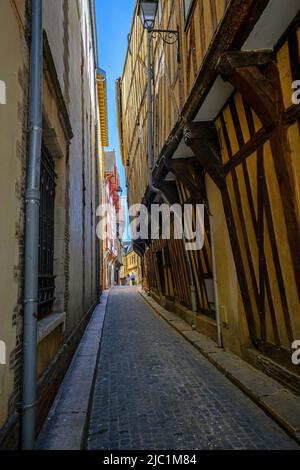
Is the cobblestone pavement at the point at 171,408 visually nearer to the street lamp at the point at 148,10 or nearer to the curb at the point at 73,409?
the curb at the point at 73,409

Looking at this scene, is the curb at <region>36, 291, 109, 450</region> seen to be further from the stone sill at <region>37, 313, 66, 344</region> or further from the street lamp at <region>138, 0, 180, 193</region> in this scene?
the street lamp at <region>138, 0, 180, 193</region>

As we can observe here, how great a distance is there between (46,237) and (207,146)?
99.4 inches

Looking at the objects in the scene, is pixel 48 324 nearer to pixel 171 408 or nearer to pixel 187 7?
pixel 171 408

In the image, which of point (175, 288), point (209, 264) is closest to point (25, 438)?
point (209, 264)

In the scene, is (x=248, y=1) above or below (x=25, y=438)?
above

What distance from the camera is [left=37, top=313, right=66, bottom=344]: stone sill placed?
2998mm

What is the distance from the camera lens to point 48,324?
3.38 meters

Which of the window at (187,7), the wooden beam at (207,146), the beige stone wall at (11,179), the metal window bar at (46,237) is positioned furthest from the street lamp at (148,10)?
the beige stone wall at (11,179)

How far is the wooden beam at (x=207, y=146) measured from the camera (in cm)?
487

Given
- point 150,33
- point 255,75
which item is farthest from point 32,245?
point 150,33

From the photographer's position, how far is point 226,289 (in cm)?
532

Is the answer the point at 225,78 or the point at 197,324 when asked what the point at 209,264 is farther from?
the point at 225,78

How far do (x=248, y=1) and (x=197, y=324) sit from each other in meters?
5.62

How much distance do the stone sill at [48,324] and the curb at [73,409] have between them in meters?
0.65
